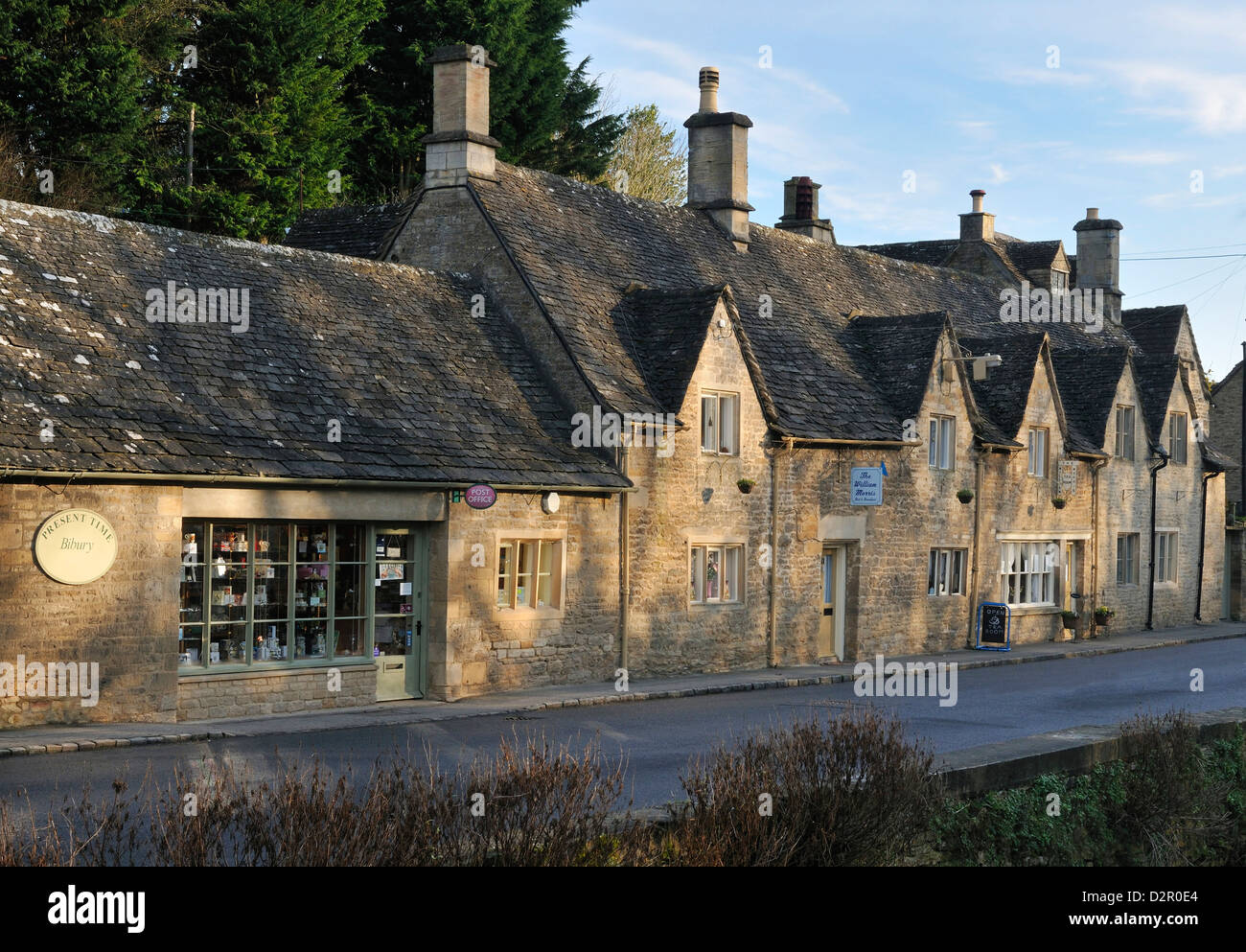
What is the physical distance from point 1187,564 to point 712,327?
21760 millimetres

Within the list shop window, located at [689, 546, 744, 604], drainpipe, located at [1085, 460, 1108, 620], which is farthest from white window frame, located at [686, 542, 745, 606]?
drainpipe, located at [1085, 460, 1108, 620]

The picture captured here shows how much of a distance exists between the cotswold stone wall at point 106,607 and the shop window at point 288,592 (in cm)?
55

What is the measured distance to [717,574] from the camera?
25703 millimetres

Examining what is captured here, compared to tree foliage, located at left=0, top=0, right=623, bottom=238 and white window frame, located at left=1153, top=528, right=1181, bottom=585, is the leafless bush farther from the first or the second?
white window frame, located at left=1153, top=528, right=1181, bottom=585

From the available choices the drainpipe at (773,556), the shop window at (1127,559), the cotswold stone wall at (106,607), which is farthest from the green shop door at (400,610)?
the shop window at (1127,559)

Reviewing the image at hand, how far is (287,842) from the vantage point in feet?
23.2

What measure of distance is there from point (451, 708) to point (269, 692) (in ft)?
8.08

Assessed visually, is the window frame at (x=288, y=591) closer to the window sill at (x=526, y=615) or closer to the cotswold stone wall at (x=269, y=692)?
the cotswold stone wall at (x=269, y=692)

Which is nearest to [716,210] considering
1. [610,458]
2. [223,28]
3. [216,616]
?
[610,458]

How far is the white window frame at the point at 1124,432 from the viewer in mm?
37219

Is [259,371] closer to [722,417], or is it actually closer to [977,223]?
[722,417]

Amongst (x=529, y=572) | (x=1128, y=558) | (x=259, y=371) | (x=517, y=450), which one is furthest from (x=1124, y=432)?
(x=259, y=371)

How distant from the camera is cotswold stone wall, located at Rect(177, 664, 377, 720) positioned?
1803 cm

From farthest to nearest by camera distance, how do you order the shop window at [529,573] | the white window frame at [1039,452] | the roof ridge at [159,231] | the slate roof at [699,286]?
the white window frame at [1039,452]
the slate roof at [699,286]
the shop window at [529,573]
the roof ridge at [159,231]
